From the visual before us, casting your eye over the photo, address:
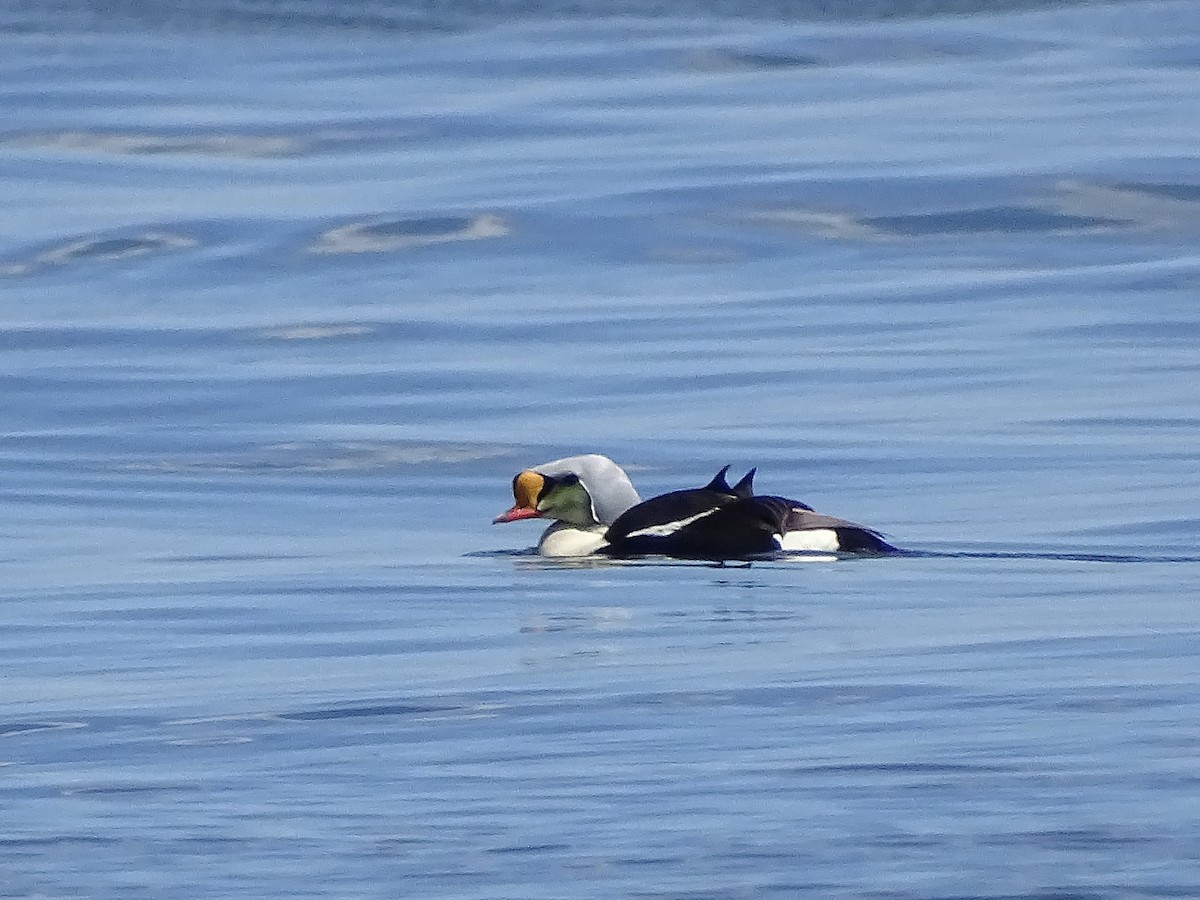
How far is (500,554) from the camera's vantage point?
1221 cm

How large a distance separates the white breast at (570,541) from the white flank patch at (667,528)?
0.30 metres

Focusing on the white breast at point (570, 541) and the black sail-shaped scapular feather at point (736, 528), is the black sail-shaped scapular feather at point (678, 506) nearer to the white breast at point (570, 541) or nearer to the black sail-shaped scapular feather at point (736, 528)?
the black sail-shaped scapular feather at point (736, 528)

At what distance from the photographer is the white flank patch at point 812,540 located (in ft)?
37.2

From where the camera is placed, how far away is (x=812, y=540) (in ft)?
37.4

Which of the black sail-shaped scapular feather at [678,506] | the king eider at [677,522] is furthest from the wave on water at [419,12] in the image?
the black sail-shaped scapular feather at [678,506]

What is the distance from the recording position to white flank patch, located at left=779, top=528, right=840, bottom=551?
1134 cm

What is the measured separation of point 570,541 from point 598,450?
3.25 m

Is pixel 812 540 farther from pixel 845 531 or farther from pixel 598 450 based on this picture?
pixel 598 450

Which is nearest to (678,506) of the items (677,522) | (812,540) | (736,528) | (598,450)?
(677,522)

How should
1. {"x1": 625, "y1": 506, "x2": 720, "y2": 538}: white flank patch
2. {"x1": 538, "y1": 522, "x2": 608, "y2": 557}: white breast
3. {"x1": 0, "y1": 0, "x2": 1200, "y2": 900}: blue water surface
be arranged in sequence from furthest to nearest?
{"x1": 538, "y1": 522, "x2": 608, "y2": 557}: white breast, {"x1": 625, "y1": 506, "x2": 720, "y2": 538}: white flank patch, {"x1": 0, "y1": 0, "x2": 1200, "y2": 900}: blue water surface

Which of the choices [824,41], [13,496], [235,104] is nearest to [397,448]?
[13,496]

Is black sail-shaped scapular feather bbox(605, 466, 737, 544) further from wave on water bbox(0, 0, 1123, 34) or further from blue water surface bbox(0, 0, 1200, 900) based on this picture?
wave on water bbox(0, 0, 1123, 34)

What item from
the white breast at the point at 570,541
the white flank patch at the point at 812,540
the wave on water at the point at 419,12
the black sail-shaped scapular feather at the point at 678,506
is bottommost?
the white breast at the point at 570,541

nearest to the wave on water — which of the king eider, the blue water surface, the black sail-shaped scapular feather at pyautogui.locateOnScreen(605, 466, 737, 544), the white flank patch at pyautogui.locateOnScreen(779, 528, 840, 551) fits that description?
the blue water surface
